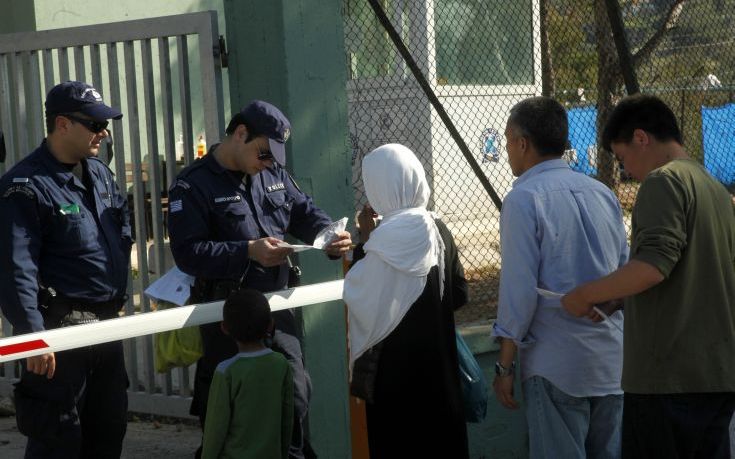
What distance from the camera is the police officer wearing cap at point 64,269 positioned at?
3902mm

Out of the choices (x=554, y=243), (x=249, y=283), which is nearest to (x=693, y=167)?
(x=554, y=243)

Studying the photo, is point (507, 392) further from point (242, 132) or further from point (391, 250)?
point (242, 132)

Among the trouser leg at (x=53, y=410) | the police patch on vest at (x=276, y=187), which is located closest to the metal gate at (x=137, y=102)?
the police patch on vest at (x=276, y=187)

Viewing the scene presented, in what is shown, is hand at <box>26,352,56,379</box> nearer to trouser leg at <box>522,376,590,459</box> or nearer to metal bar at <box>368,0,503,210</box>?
trouser leg at <box>522,376,590,459</box>

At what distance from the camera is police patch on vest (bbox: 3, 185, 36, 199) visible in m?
3.94

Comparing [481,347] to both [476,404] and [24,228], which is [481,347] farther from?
[24,228]

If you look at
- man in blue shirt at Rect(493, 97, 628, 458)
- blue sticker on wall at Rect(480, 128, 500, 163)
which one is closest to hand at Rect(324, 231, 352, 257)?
man in blue shirt at Rect(493, 97, 628, 458)

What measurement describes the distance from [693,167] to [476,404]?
1314 mm

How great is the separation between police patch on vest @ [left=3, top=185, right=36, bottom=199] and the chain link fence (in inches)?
88.5

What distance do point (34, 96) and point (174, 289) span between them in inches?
75.3

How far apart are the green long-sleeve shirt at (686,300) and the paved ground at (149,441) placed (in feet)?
9.44

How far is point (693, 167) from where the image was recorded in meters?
3.60

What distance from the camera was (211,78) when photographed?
16.7ft

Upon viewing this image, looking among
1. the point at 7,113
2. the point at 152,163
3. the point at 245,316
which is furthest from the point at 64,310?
the point at 7,113
